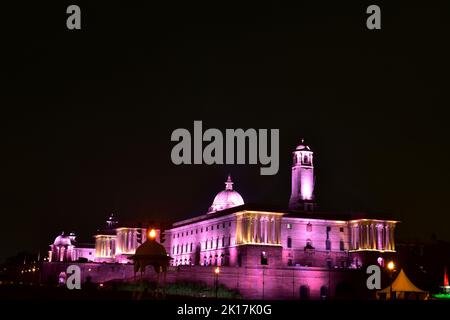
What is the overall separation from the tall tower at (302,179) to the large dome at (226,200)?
50.5ft

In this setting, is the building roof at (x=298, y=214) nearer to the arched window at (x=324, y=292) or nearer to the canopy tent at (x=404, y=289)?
the arched window at (x=324, y=292)

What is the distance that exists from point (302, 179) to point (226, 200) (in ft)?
66.8

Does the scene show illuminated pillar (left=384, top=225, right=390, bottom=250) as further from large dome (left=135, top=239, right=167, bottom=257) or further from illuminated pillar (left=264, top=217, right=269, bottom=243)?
large dome (left=135, top=239, right=167, bottom=257)

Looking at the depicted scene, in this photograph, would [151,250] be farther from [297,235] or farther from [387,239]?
[387,239]

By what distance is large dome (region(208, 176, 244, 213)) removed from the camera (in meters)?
159

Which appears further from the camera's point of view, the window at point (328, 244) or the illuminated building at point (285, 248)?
the window at point (328, 244)

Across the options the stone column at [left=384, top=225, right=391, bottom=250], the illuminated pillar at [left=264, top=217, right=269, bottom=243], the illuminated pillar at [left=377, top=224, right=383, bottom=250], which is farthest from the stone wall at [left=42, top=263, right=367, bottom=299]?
the stone column at [left=384, top=225, right=391, bottom=250]

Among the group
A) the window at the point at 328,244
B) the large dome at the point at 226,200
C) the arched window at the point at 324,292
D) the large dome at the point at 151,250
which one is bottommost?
the arched window at the point at 324,292

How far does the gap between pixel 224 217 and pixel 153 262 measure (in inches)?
2897

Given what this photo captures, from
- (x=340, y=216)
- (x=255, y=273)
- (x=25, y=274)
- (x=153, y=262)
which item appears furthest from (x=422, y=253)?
(x=153, y=262)

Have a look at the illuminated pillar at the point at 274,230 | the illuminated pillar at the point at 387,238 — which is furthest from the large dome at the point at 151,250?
the illuminated pillar at the point at 387,238

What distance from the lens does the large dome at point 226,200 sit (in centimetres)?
15925

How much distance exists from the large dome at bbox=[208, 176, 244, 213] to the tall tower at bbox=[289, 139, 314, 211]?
15380 mm
